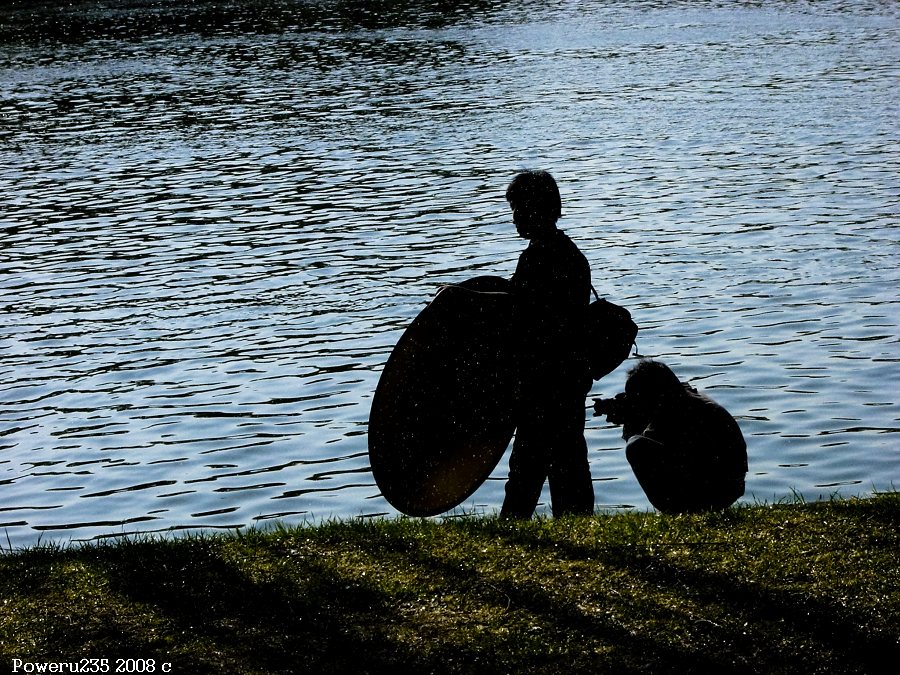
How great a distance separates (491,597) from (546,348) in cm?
168

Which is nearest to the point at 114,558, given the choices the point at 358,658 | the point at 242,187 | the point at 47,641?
the point at 47,641

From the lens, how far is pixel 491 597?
20.5ft

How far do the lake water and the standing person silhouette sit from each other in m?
1.80

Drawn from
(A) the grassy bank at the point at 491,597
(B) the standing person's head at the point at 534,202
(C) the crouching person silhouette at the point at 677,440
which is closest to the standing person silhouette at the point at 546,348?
(B) the standing person's head at the point at 534,202

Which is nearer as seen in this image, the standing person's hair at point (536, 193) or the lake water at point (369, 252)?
the standing person's hair at point (536, 193)

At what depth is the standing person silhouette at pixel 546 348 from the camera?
7293mm

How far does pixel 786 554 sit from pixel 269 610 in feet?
8.36

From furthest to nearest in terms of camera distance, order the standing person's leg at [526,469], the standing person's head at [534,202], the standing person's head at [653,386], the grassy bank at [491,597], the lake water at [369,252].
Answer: the lake water at [369,252] < the standing person's leg at [526,469] < the standing person's head at [653,386] < the standing person's head at [534,202] < the grassy bank at [491,597]

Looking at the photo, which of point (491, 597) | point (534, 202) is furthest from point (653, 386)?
point (491, 597)

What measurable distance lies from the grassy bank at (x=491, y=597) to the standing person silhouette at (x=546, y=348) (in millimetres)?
414

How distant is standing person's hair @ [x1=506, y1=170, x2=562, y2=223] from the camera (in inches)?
286

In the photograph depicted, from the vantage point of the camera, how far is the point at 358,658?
568cm

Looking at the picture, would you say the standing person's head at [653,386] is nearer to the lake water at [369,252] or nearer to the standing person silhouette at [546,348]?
the standing person silhouette at [546,348]

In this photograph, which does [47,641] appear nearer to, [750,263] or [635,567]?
[635,567]
